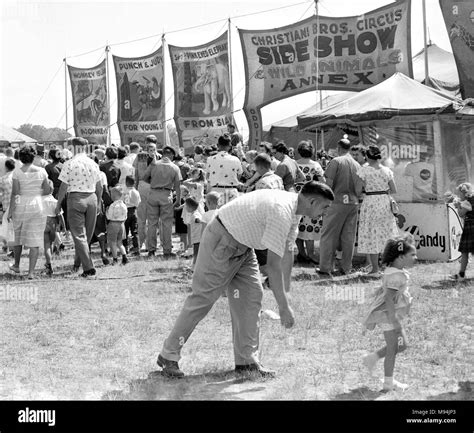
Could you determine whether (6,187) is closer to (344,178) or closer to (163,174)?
(163,174)

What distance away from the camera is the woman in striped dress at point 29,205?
10.5 metres

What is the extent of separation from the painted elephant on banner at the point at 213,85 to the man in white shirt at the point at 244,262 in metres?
17.7

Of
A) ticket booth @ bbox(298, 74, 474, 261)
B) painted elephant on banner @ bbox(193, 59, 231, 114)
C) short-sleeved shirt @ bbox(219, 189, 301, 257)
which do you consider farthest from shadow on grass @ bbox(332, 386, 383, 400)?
painted elephant on banner @ bbox(193, 59, 231, 114)

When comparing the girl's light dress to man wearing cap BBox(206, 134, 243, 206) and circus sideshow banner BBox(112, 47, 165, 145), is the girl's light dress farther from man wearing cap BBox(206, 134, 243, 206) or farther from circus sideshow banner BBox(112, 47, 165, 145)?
circus sideshow banner BBox(112, 47, 165, 145)

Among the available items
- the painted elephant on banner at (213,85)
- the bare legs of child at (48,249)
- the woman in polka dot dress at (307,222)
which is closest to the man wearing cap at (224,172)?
the woman in polka dot dress at (307,222)

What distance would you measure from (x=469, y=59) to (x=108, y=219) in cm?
711

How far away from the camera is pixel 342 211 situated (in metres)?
10.8

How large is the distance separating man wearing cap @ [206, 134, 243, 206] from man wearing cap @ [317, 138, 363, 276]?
1.24 metres

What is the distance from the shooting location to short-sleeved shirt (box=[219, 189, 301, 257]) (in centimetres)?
517

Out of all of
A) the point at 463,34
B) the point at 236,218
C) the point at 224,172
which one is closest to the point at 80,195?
the point at 224,172

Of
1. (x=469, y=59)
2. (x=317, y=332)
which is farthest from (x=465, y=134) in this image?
(x=317, y=332)

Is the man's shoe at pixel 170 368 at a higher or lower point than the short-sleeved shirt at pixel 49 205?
lower

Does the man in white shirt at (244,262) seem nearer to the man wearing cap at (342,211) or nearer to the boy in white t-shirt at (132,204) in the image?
the man wearing cap at (342,211)
